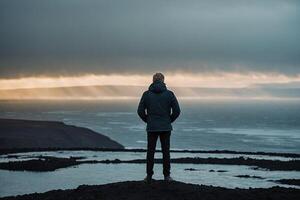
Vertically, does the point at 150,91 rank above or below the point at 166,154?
above

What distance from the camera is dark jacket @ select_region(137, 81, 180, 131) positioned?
15453 mm

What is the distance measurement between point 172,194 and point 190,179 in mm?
10029

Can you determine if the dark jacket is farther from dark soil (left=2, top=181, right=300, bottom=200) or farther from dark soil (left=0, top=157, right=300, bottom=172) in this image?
dark soil (left=0, top=157, right=300, bottom=172)

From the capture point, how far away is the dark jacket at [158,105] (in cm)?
1545

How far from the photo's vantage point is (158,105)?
50.9 feet

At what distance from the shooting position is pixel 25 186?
22.4m

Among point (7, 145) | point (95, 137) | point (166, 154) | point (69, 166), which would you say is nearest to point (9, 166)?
point (69, 166)

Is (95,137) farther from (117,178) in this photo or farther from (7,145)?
(117,178)

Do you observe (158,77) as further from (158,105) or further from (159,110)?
(159,110)

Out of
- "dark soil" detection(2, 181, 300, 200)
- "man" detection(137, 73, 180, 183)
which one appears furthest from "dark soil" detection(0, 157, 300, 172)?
"man" detection(137, 73, 180, 183)

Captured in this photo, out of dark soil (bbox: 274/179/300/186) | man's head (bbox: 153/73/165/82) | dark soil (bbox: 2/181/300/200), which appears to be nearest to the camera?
dark soil (bbox: 2/181/300/200)

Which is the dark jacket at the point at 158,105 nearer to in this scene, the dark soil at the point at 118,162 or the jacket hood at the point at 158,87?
the jacket hood at the point at 158,87

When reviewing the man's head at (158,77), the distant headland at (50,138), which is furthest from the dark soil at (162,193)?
the distant headland at (50,138)

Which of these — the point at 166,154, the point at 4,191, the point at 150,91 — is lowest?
the point at 4,191
